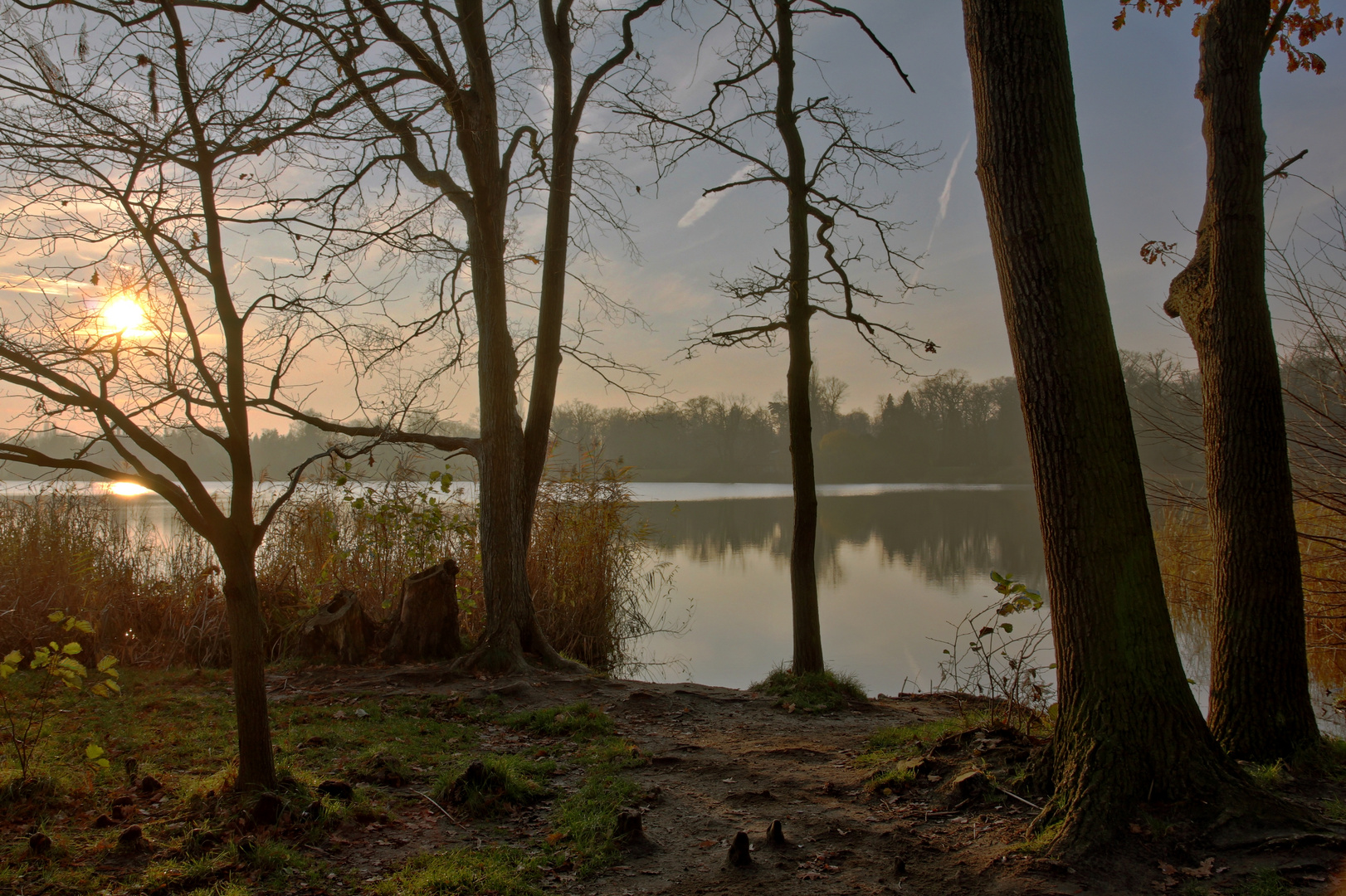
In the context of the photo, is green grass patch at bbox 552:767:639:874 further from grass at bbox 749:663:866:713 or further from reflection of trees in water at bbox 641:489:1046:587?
reflection of trees in water at bbox 641:489:1046:587

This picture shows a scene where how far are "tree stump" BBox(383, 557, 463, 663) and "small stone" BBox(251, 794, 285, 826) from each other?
3935 millimetres

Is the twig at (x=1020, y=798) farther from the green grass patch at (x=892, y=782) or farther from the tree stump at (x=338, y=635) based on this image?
the tree stump at (x=338, y=635)

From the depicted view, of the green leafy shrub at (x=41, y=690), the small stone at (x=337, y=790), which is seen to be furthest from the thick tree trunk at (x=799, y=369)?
the green leafy shrub at (x=41, y=690)

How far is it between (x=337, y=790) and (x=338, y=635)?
3.76 metres

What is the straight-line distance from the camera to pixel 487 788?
3.61 m

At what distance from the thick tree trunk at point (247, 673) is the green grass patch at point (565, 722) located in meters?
2.02

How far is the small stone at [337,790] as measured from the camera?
134 inches

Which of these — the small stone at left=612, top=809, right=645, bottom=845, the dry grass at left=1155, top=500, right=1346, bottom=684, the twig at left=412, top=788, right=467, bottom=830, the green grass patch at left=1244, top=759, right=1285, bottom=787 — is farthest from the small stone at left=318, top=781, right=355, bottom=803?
the dry grass at left=1155, top=500, right=1346, bottom=684

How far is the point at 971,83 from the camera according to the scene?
3363 millimetres

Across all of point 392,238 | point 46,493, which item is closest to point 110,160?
point 392,238

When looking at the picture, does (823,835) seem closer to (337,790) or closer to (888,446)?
(337,790)

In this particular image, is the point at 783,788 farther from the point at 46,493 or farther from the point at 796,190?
the point at 46,493

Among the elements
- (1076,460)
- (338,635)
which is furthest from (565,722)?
(1076,460)

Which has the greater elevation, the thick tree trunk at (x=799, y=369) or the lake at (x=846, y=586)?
the thick tree trunk at (x=799, y=369)
